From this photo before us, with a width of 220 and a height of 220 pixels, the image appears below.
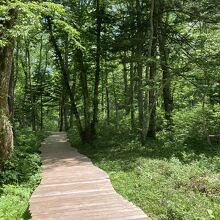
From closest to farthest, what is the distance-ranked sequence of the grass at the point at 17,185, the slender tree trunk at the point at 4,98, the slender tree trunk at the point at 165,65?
1. the grass at the point at 17,185
2. the slender tree trunk at the point at 4,98
3. the slender tree trunk at the point at 165,65

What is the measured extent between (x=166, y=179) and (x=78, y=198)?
2375 millimetres

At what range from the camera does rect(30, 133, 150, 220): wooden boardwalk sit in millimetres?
6645

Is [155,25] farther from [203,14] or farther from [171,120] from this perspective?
[171,120]

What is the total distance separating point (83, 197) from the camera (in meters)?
7.86

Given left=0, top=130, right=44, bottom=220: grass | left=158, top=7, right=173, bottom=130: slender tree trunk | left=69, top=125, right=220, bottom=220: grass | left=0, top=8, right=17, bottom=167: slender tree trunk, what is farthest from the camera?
left=158, top=7, right=173, bottom=130: slender tree trunk

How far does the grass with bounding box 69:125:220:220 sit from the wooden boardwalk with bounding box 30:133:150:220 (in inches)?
11.6

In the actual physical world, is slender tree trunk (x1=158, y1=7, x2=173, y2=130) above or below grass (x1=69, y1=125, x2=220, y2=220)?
above

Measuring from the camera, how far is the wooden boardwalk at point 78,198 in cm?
665

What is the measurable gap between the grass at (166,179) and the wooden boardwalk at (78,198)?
30cm

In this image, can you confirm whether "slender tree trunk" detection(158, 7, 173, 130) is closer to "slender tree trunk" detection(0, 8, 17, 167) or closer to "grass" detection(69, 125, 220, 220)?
"grass" detection(69, 125, 220, 220)

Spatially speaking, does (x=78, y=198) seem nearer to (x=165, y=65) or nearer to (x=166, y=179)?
(x=166, y=179)

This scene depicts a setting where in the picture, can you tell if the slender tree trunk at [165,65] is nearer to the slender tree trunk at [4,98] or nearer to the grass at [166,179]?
the grass at [166,179]

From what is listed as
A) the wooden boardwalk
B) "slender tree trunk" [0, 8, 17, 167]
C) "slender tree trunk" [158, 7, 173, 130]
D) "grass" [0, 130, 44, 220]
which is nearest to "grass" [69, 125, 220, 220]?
the wooden boardwalk

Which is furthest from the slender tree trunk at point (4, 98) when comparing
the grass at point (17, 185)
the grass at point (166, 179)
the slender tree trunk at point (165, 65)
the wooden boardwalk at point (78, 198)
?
the slender tree trunk at point (165, 65)
